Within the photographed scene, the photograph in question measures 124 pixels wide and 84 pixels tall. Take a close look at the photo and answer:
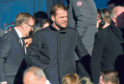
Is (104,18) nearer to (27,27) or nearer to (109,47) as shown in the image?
(27,27)

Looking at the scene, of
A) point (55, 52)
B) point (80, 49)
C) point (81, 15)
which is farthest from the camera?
point (81, 15)

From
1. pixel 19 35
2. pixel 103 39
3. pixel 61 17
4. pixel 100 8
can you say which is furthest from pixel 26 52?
pixel 100 8

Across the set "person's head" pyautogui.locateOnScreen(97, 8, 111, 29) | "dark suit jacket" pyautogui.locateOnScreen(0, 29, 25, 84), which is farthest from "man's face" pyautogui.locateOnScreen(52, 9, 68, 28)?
"person's head" pyautogui.locateOnScreen(97, 8, 111, 29)

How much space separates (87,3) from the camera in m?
7.18

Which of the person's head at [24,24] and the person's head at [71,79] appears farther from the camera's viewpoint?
the person's head at [24,24]

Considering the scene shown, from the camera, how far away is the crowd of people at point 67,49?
5949mm

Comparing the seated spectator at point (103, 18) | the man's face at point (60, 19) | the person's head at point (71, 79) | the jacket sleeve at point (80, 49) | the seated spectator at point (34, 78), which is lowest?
the person's head at point (71, 79)

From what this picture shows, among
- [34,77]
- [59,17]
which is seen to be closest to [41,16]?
[59,17]

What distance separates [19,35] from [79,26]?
95 cm

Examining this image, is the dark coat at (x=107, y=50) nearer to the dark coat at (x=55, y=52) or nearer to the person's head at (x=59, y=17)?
the dark coat at (x=55, y=52)

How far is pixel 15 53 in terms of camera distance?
682 cm

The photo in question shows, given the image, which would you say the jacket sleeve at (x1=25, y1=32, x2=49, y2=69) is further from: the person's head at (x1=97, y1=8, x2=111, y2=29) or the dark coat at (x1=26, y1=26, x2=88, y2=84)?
the person's head at (x1=97, y1=8, x2=111, y2=29)

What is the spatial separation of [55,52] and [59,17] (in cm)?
53

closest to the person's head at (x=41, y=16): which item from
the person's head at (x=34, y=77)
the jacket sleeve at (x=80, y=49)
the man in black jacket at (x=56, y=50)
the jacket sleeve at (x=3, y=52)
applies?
the jacket sleeve at (x=3, y=52)
